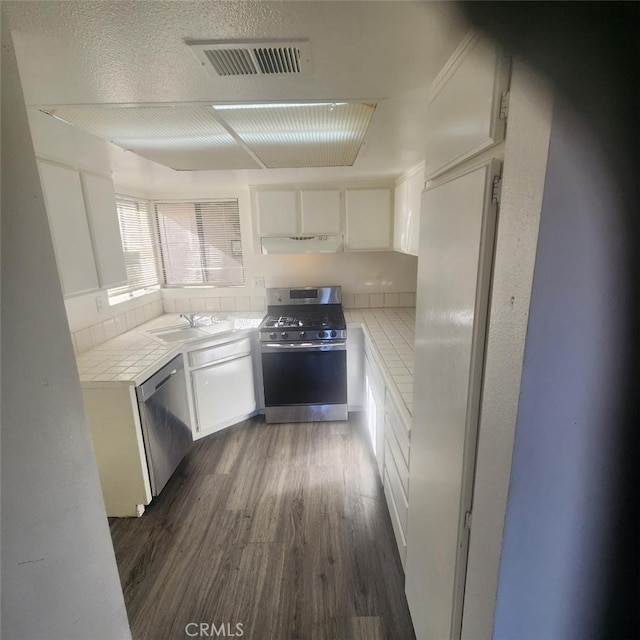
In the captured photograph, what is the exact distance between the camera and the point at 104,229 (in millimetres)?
1918

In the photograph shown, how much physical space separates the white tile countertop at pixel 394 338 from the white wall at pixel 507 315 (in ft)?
2.28

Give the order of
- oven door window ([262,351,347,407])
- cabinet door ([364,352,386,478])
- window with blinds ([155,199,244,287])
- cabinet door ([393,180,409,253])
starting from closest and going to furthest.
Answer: cabinet door ([364,352,386,478]), cabinet door ([393,180,409,253]), oven door window ([262,351,347,407]), window with blinds ([155,199,244,287])

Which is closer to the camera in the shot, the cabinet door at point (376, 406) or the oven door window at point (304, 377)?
the cabinet door at point (376, 406)

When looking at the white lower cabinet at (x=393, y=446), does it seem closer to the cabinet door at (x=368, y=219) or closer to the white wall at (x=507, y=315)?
the white wall at (x=507, y=315)

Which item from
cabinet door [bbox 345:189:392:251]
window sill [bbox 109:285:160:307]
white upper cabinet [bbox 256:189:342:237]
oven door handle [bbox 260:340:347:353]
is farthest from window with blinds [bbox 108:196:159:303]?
cabinet door [bbox 345:189:392:251]

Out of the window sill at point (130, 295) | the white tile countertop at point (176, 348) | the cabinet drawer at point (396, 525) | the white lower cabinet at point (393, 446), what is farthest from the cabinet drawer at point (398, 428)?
the window sill at point (130, 295)

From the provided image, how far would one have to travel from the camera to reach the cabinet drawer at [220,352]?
253 cm

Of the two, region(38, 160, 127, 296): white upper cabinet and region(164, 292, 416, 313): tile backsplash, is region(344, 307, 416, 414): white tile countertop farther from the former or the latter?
region(38, 160, 127, 296): white upper cabinet

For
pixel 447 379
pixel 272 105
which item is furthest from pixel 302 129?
pixel 447 379

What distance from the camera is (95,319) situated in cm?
242

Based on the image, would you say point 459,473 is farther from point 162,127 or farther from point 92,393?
point 92,393

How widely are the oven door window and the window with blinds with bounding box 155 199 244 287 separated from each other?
106 cm

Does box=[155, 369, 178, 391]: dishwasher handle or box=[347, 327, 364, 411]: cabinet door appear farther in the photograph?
box=[347, 327, 364, 411]: cabinet door

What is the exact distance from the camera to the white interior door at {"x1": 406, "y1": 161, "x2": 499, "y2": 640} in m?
0.73
